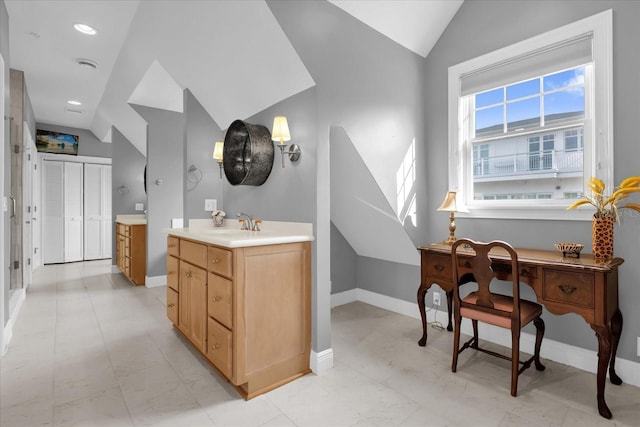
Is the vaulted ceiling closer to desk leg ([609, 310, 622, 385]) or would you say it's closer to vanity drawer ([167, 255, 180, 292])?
vanity drawer ([167, 255, 180, 292])

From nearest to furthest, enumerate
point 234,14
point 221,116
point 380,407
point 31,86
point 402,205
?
point 380,407 → point 234,14 → point 402,205 → point 221,116 → point 31,86

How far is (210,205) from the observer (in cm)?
349

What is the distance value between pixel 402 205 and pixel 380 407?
62.1 inches

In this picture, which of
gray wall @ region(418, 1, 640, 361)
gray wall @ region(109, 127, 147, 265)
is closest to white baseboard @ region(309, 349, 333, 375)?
gray wall @ region(418, 1, 640, 361)

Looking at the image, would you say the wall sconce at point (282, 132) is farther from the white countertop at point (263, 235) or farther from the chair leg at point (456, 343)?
the chair leg at point (456, 343)

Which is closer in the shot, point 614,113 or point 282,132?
point 614,113

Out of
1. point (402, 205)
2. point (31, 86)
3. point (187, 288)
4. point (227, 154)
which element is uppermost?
point (31, 86)

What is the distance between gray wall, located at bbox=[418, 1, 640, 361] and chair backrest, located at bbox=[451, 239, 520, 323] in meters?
0.50

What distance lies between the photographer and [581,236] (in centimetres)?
226

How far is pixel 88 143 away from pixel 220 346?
6918 mm

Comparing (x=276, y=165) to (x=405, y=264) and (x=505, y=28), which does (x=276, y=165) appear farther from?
(x=505, y=28)

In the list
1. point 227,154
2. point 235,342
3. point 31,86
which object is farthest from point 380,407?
point 31,86

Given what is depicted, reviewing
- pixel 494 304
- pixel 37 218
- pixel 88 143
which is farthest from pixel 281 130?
pixel 88 143

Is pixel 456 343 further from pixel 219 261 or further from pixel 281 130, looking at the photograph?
pixel 281 130
